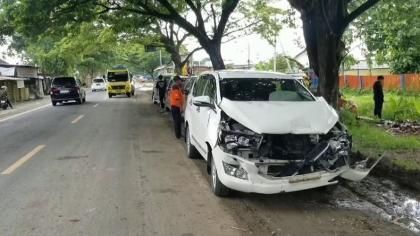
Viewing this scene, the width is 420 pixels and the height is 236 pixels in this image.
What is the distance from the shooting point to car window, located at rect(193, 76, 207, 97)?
944cm

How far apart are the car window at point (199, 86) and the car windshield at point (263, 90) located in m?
1.29

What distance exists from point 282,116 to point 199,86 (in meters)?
3.66

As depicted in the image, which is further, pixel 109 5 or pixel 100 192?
pixel 109 5

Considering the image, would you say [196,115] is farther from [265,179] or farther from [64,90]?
[64,90]

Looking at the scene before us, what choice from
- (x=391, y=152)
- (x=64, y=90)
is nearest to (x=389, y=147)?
(x=391, y=152)

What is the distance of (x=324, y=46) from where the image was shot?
11875 mm

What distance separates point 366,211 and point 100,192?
369 cm

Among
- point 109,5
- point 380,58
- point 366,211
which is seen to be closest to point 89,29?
point 109,5

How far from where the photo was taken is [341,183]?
7.62 metres

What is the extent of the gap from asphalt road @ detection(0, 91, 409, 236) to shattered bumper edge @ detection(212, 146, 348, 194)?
314 millimetres

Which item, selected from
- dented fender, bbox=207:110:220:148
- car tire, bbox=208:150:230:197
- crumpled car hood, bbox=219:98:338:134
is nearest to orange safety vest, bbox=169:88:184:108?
dented fender, bbox=207:110:220:148

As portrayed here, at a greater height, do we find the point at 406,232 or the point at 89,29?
the point at 89,29

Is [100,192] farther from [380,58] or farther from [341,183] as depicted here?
[380,58]

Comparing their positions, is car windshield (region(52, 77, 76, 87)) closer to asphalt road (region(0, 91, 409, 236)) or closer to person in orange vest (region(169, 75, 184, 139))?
person in orange vest (region(169, 75, 184, 139))
